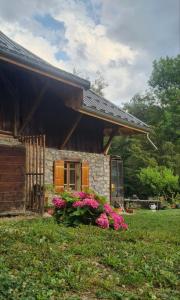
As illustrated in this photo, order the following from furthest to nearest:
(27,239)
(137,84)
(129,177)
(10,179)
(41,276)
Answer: (137,84)
(129,177)
(10,179)
(27,239)
(41,276)

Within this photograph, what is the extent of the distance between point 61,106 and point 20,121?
79.5 inches

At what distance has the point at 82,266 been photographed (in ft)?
14.6

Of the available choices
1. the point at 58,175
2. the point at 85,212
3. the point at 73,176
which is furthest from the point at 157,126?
the point at 85,212

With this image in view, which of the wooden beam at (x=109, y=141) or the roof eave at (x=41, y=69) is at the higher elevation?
the roof eave at (x=41, y=69)

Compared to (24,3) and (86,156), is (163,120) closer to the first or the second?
(86,156)

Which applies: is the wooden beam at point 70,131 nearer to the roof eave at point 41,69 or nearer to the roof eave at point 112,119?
the roof eave at point 112,119

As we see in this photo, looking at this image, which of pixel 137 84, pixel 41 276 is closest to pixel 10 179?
pixel 41 276

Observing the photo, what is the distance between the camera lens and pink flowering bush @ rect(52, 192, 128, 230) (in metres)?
7.40

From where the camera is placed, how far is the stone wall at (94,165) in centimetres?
1177

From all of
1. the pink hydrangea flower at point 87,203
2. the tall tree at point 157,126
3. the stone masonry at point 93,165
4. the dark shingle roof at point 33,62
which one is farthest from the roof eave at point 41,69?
the tall tree at point 157,126

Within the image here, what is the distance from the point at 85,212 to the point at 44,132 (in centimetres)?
457

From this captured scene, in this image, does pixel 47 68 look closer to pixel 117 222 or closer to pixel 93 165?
pixel 117 222

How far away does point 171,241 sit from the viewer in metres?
6.77

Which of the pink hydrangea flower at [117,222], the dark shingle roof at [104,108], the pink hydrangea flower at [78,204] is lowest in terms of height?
the pink hydrangea flower at [117,222]
